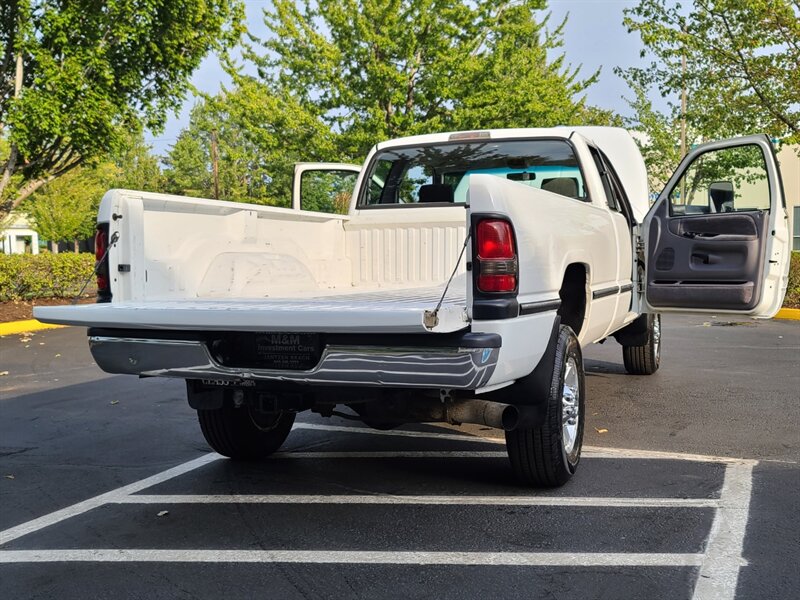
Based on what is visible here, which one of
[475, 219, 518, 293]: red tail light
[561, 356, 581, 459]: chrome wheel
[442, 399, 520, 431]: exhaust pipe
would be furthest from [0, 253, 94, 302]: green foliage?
[475, 219, 518, 293]: red tail light

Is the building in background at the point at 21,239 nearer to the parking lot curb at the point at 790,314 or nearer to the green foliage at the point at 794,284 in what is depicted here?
the green foliage at the point at 794,284

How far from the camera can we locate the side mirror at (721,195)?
5758 millimetres

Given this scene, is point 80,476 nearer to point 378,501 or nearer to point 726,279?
point 378,501

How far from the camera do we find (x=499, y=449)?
5.39 metres

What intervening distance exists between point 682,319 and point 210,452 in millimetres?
11764

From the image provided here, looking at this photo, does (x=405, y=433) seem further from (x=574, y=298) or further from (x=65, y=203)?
(x=65, y=203)

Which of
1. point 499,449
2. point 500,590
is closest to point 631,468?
point 499,449

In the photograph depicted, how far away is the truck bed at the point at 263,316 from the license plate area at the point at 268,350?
0.15 metres

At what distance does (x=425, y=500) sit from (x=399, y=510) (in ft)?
0.71

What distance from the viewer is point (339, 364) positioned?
3557 mm

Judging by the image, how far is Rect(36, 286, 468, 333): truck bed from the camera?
3299mm

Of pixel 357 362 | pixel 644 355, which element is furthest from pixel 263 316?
pixel 644 355

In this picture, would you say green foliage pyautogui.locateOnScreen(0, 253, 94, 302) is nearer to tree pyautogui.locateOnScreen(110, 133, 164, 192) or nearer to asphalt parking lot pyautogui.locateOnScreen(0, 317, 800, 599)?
asphalt parking lot pyautogui.locateOnScreen(0, 317, 800, 599)

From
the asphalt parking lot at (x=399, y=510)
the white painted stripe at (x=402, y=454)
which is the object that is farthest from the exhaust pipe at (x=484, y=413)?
the white painted stripe at (x=402, y=454)
